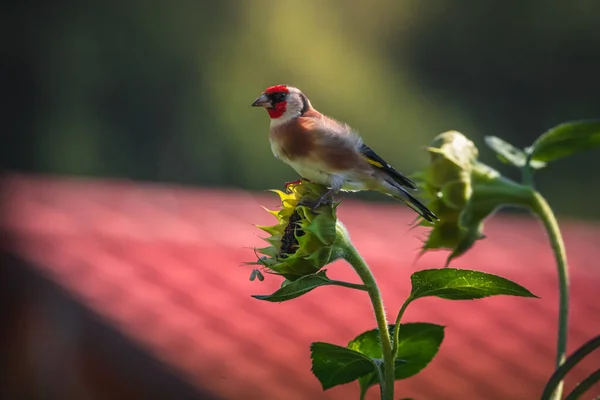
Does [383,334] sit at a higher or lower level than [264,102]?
lower

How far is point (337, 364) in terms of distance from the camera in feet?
2.10

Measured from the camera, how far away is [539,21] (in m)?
11.9

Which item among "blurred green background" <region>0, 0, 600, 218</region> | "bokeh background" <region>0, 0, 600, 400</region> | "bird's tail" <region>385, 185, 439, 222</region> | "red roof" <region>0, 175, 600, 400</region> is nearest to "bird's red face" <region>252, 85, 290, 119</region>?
"bird's tail" <region>385, 185, 439, 222</region>

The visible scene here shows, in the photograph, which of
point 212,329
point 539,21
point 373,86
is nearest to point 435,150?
point 212,329

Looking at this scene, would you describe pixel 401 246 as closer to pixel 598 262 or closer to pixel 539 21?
pixel 598 262

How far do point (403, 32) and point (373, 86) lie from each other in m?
1.07

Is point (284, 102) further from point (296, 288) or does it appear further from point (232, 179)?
point (232, 179)

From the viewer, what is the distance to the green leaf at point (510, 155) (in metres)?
0.81

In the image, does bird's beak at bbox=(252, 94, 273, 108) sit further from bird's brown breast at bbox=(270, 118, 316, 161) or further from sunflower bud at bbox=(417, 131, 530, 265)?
sunflower bud at bbox=(417, 131, 530, 265)

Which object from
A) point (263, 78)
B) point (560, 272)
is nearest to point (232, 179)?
point (263, 78)

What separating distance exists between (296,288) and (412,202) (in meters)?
0.23

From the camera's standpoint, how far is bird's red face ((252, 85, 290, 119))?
80 centimetres

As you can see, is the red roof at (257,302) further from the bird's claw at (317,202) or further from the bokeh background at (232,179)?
the bird's claw at (317,202)

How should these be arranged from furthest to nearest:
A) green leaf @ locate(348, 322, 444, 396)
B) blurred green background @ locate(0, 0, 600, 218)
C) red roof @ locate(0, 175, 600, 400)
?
blurred green background @ locate(0, 0, 600, 218) → red roof @ locate(0, 175, 600, 400) → green leaf @ locate(348, 322, 444, 396)
